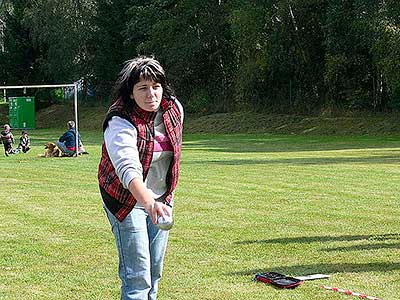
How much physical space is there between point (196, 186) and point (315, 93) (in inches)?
1370

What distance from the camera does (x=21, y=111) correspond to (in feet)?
198

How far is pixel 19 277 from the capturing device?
340 inches

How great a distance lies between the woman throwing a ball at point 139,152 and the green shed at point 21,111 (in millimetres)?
55799

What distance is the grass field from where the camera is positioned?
8.20m

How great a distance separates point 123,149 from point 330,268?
4.53 metres

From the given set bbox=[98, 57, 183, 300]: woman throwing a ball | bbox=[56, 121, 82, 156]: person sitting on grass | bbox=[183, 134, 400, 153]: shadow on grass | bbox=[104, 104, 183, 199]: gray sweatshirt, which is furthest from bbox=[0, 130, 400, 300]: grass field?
bbox=[183, 134, 400, 153]: shadow on grass

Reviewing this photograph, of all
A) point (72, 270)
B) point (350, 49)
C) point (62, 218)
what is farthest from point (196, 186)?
point (350, 49)

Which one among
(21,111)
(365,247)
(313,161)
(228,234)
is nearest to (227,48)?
(21,111)

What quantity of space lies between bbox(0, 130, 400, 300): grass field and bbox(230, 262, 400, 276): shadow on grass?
0.4 inches

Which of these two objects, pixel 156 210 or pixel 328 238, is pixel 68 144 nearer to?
pixel 328 238

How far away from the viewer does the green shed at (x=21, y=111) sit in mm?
60094

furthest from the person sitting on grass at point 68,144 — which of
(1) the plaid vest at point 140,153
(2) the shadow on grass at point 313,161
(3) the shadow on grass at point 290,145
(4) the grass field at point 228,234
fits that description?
(1) the plaid vest at point 140,153

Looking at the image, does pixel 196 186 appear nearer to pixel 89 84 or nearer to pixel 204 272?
pixel 204 272

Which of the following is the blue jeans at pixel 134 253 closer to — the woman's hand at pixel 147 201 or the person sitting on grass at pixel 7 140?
the woman's hand at pixel 147 201
